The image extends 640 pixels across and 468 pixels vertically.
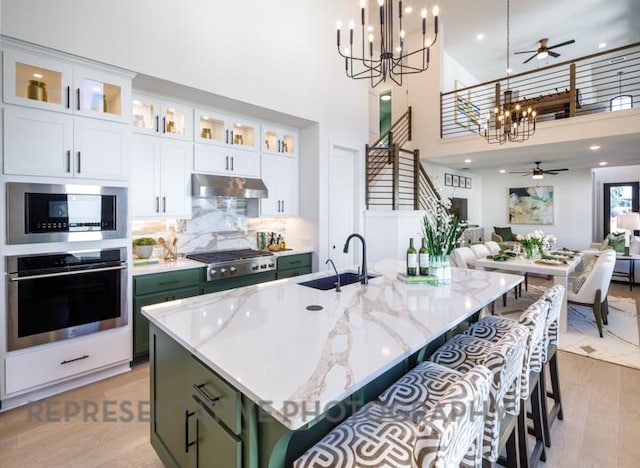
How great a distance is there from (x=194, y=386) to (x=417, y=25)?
27.4 feet

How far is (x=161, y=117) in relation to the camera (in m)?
3.56

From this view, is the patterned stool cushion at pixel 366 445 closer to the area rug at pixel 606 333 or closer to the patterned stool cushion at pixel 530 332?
the patterned stool cushion at pixel 530 332

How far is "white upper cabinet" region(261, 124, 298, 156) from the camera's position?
4.57 metres

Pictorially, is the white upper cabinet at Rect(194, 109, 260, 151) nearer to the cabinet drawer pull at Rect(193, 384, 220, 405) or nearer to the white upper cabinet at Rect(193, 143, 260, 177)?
the white upper cabinet at Rect(193, 143, 260, 177)

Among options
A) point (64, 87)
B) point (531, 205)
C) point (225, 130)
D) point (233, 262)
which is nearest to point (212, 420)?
point (233, 262)

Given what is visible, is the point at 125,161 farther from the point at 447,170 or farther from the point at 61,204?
the point at 447,170

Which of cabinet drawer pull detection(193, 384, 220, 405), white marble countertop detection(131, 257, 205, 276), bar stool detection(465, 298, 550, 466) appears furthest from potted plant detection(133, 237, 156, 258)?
bar stool detection(465, 298, 550, 466)

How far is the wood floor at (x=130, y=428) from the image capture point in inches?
78.7

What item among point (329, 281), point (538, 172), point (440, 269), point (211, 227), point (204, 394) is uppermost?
point (538, 172)

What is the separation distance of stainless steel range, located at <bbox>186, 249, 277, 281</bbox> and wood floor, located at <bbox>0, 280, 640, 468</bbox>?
119cm

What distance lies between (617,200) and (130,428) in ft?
41.5

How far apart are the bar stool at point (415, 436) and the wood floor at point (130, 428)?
4.57 ft

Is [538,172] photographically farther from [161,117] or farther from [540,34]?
[161,117]

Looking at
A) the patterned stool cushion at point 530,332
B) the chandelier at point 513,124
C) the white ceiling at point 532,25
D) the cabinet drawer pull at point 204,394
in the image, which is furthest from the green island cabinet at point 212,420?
the white ceiling at point 532,25
